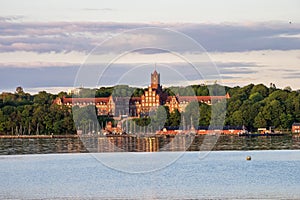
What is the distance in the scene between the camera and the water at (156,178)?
119 feet

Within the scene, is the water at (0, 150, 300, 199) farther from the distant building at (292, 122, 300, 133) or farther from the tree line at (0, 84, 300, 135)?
the distant building at (292, 122, 300, 133)

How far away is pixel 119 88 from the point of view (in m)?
83.4

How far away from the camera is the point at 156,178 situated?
43.1 m

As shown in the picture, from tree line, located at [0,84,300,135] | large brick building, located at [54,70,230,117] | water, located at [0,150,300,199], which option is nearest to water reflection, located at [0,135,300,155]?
large brick building, located at [54,70,230,117]

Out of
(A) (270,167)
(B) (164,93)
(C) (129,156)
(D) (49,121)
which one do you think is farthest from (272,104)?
(A) (270,167)

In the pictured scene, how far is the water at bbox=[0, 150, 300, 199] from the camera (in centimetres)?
3622

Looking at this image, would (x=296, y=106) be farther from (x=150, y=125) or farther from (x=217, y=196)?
(x=217, y=196)

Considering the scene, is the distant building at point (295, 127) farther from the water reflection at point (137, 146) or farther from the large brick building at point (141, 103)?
the water reflection at point (137, 146)

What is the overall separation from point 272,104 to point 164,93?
1701 cm

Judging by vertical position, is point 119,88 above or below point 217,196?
above

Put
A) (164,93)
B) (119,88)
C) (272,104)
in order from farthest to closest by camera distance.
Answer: (272,104), (164,93), (119,88)

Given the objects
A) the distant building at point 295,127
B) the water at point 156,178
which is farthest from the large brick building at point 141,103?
the water at point 156,178

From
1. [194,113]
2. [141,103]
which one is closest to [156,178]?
[194,113]

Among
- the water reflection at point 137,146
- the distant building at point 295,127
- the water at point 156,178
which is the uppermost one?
the distant building at point 295,127
